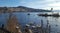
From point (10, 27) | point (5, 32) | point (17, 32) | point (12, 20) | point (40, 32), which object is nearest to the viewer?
point (5, 32)

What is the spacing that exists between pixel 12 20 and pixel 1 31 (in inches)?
127

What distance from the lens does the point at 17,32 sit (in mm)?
6211

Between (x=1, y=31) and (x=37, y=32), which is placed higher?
(x=1, y=31)

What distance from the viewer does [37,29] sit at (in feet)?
36.9

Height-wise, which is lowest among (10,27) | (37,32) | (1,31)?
(37,32)

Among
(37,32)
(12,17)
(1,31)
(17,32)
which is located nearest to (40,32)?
(37,32)

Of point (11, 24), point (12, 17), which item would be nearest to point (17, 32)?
point (11, 24)

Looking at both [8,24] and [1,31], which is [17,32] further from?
[8,24]

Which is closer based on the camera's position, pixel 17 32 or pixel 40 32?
pixel 17 32

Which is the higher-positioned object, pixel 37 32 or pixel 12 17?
pixel 12 17

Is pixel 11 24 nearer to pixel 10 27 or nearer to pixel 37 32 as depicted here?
pixel 10 27

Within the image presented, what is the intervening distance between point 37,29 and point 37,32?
23cm

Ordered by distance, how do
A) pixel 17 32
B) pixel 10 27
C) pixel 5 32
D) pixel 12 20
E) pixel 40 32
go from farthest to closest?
pixel 40 32, pixel 12 20, pixel 10 27, pixel 17 32, pixel 5 32

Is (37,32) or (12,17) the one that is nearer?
(12,17)
